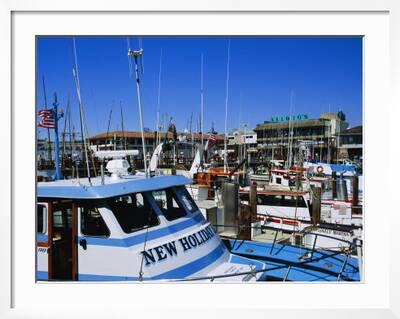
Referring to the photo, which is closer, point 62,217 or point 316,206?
point 62,217

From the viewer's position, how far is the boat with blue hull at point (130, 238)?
3.28 m

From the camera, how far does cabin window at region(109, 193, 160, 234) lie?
130 inches

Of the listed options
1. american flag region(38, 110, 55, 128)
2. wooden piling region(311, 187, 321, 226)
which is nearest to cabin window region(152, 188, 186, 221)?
american flag region(38, 110, 55, 128)

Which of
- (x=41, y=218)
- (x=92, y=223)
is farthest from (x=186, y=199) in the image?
(x=41, y=218)

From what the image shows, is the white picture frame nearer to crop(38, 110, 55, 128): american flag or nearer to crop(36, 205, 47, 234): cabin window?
crop(36, 205, 47, 234): cabin window

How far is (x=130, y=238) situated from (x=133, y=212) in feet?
0.81

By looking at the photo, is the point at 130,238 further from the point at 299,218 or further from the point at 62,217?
the point at 299,218

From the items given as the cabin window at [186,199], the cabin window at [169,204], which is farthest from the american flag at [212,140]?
the cabin window at [169,204]

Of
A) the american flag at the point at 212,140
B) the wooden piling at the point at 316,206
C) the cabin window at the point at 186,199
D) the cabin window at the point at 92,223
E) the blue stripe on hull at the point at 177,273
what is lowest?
the blue stripe on hull at the point at 177,273

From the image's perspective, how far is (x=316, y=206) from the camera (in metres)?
6.42
